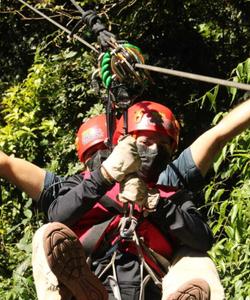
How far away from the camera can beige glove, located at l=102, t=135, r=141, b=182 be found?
11.2 feet

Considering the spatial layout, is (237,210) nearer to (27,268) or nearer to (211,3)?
(27,268)

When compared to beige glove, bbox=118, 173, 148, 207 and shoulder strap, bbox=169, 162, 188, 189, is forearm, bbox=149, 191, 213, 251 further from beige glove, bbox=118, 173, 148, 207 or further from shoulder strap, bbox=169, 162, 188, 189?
shoulder strap, bbox=169, 162, 188, 189

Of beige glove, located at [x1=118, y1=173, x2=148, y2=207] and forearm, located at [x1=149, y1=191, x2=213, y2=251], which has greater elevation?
beige glove, located at [x1=118, y1=173, x2=148, y2=207]

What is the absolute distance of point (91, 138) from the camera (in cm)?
396

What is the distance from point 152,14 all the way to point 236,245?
2.96 metres

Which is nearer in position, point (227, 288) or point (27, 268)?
point (227, 288)

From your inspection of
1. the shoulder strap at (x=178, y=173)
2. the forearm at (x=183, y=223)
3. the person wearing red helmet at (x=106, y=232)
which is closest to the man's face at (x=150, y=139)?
the person wearing red helmet at (x=106, y=232)

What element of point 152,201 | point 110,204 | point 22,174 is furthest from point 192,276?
point 22,174

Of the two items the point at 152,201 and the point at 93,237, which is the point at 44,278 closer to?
the point at 93,237

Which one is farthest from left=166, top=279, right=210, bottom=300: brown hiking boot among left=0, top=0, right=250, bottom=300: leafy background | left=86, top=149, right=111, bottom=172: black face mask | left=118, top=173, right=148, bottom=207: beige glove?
left=0, top=0, right=250, bottom=300: leafy background

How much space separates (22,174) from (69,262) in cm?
50

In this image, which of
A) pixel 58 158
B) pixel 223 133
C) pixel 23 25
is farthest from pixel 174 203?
pixel 23 25

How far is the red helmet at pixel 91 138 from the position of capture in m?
3.94

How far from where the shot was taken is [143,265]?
11.6 feet
